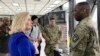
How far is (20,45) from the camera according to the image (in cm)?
266

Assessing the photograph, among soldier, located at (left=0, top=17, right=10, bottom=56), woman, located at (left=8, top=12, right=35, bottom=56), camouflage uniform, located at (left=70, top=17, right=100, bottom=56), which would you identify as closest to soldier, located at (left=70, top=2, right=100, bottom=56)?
→ camouflage uniform, located at (left=70, top=17, right=100, bottom=56)

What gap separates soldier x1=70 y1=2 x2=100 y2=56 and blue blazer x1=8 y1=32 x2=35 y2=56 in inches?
22.4

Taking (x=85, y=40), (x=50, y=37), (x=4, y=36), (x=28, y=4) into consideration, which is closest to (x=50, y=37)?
(x=50, y=37)

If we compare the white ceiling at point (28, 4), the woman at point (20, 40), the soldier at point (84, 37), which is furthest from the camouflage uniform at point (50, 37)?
the white ceiling at point (28, 4)

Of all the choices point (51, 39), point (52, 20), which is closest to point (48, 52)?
point (51, 39)

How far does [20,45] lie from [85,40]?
792 millimetres

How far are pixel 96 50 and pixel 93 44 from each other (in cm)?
10

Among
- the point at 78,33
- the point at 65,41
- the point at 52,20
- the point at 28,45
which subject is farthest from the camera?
the point at 65,41

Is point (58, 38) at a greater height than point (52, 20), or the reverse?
point (52, 20)

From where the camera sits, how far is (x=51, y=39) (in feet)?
20.7

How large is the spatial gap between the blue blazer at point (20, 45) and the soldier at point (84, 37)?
1.86 feet

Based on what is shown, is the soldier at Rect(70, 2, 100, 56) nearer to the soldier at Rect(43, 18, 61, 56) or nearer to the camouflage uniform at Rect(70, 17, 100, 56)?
the camouflage uniform at Rect(70, 17, 100, 56)

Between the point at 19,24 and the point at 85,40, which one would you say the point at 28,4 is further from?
the point at 19,24

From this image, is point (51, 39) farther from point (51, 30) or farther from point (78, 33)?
point (78, 33)
